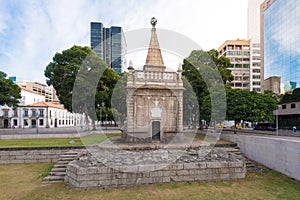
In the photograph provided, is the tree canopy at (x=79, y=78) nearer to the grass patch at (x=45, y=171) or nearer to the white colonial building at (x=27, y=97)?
the grass patch at (x=45, y=171)

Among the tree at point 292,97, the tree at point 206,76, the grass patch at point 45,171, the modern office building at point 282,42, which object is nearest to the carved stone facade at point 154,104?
the tree at point 206,76

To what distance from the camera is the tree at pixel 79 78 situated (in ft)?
85.4

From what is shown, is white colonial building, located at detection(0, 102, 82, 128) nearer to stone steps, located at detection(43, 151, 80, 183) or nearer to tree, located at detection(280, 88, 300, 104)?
stone steps, located at detection(43, 151, 80, 183)

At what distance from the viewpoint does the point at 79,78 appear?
25.5m

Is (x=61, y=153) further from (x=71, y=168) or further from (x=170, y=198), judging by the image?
(x=170, y=198)

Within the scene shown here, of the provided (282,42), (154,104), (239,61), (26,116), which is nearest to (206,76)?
(154,104)

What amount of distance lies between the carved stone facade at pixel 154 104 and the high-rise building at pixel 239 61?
2201 inches

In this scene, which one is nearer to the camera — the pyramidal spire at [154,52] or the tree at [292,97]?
the pyramidal spire at [154,52]

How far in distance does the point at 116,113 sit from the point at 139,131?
18266mm

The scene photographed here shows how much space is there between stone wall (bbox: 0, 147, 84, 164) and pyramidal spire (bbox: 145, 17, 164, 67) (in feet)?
40.4

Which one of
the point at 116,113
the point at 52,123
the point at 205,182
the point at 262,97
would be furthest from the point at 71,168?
the point at 52,123

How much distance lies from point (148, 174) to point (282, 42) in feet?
172

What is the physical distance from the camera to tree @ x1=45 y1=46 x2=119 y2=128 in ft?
85.4

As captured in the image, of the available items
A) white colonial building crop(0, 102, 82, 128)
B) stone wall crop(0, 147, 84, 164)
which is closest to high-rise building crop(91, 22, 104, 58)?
white colonial building crop(0, 102, 82, 128)
